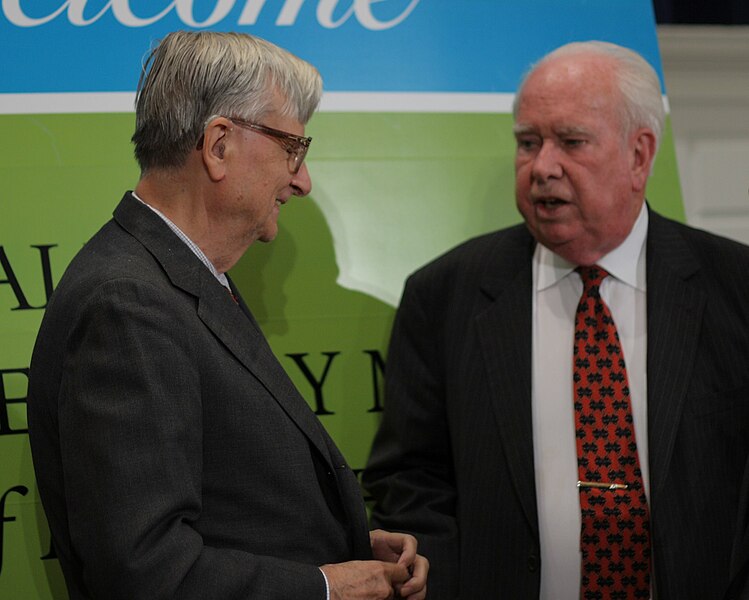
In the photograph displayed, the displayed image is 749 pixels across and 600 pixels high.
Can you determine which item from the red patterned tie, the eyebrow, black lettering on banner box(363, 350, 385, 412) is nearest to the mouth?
the eyebrow

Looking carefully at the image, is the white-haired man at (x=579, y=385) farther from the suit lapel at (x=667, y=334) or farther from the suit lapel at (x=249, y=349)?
the suit lapel at (x=249, y=349)

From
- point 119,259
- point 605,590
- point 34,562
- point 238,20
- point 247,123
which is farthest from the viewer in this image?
point 238,20

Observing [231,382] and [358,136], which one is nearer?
[231,382]

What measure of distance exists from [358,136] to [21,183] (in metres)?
0.72

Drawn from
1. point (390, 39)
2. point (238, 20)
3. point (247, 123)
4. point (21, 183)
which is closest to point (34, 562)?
point (21, 183)

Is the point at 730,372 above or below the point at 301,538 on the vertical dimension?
above

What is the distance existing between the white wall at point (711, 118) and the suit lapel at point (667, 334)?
813 millimetres

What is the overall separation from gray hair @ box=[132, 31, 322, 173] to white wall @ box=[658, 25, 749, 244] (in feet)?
5.33

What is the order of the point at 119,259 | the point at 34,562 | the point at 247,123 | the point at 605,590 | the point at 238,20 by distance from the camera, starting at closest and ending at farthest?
the point at 119,259
the point at 247,123
the point at 605,590
the point at 34,562
the point at 238,20

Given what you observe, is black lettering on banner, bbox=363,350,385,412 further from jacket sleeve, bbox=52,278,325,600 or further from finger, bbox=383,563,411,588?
jacket sleeve, bbox=52,278,325,600

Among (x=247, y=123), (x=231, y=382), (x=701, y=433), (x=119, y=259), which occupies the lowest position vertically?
(x=701, y=433)

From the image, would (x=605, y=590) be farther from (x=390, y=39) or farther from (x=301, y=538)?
(x=390, y=39)

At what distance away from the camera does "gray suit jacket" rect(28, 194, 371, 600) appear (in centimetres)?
118

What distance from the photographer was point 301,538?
139 centimetres
